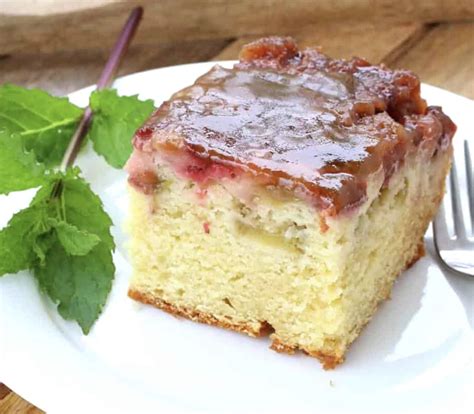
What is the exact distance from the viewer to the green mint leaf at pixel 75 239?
97.1 inches

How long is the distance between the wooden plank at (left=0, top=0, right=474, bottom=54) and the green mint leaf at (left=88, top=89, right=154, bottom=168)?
102cm

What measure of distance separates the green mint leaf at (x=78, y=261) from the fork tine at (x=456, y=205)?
114 cm

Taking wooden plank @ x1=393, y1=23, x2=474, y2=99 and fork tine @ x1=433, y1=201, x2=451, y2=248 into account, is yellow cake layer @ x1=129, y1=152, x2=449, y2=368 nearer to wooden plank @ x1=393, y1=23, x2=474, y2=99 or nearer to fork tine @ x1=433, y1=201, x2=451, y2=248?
fork tine @ x1=433, y1=201, x2=451, y2=248

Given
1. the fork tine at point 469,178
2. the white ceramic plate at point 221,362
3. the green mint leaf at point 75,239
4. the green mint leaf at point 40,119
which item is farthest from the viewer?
the green mint leaf at point 40,119

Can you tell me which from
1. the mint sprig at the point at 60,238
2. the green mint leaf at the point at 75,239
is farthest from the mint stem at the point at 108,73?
the green mint leaf at the point at 75,239

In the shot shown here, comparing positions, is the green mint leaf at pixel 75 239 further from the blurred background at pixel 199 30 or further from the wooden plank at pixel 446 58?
the wooden plank at pixel 446 58

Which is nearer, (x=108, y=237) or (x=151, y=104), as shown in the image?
(x=108, y=237)

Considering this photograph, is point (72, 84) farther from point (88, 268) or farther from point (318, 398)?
point (318, 398)

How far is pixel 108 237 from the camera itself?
2637 millimetres

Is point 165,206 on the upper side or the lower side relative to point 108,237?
upper

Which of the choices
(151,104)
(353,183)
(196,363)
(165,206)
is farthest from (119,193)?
(353,183)

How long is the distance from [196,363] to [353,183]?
2.30 feet

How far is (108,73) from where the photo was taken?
11.5 feet

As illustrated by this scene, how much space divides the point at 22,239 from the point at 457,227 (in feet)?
4.64
